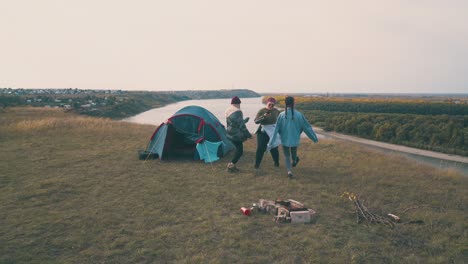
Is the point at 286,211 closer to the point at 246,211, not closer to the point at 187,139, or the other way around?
the point at 246,211

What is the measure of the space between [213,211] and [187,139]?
18.5 feet

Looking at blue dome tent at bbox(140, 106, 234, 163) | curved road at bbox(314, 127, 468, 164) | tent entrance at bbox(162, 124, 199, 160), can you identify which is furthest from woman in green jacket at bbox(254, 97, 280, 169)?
curved road at bbox(314, 127, 468, 164)

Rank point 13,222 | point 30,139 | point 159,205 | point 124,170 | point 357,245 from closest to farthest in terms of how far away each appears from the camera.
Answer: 1. point 357,245
2. point 13,222
3. point 159,205
4. point 124,170
5. point 30,139

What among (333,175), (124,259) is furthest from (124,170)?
(333,175)

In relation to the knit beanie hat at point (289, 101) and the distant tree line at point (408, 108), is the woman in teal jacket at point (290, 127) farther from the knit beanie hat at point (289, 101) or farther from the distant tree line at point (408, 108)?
the distant tree line at point (408, 108)

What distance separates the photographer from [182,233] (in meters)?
5.38

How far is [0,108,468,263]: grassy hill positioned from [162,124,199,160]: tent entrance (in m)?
0.70

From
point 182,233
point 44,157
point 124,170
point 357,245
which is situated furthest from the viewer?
point 44,157

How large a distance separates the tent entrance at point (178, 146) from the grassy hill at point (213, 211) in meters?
0.70

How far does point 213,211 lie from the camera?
641 centimetres

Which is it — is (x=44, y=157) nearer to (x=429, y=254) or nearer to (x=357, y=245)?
(x=357, y=245)

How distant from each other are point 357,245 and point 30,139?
1613cm

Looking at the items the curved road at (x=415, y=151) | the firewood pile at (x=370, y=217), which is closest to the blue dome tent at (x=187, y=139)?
the firewood pile at (x=370, y=217)

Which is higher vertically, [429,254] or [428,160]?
[429,254]
